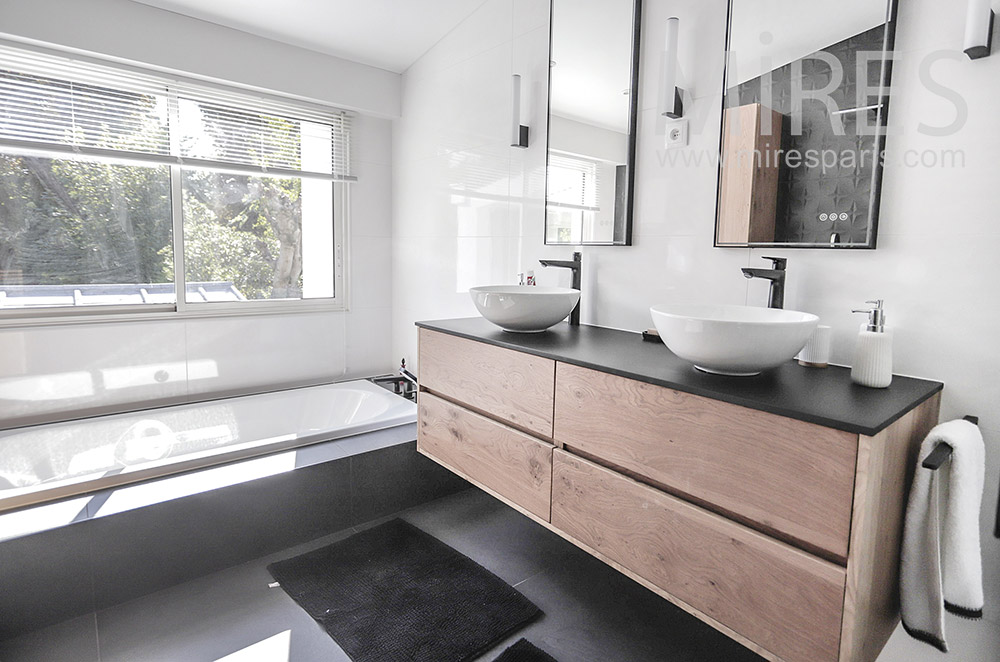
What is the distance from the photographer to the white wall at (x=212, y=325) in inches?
96.7

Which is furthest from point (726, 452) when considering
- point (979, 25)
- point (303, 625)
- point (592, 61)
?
point (592, 61)

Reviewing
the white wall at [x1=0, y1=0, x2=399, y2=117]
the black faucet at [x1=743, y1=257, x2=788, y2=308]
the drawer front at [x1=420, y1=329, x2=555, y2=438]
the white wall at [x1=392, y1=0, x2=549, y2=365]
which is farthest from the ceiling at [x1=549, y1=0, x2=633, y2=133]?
the white wall at [x1=0, y1=0, x2=399, y2=117]

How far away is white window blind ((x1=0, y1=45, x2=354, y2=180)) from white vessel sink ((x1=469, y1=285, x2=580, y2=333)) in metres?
1.87

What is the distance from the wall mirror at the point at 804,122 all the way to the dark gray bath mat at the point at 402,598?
145cm

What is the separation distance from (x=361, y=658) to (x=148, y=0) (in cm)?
288

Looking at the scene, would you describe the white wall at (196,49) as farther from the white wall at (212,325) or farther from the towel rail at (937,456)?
the towel rail at (937,456)

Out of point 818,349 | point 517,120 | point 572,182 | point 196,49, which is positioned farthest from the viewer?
point 196,49

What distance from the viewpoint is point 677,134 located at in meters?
1.82

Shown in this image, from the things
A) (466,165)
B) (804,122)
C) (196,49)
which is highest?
(196,49)

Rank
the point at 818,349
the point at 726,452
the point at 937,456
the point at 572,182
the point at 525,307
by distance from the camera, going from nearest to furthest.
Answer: the point at 937,456 → the point at 726,452 → the point at 818,349 → the point at 525,307 → the point at 572,182

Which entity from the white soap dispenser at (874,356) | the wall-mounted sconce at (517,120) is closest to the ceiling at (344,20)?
the wall-mounted sconce at (517,120)

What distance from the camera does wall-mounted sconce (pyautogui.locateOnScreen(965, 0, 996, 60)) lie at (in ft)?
3.83

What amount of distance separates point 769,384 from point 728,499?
28 centimetres

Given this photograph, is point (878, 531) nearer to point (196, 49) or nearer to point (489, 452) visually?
point (489, 452)
